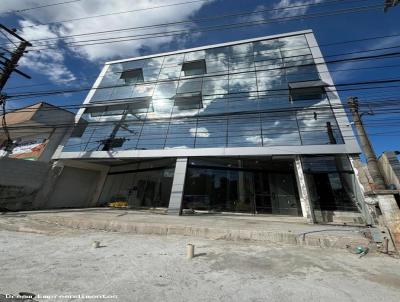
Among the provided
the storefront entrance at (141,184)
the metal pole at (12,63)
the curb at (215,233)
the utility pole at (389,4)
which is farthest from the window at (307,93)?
the metal pole at (12,63)

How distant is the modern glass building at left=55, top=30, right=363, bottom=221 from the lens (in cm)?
1134

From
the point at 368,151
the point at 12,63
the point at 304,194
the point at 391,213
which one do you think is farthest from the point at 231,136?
the point at 12,63

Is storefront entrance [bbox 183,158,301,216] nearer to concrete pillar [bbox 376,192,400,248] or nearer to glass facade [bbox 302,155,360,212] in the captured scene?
glass facade [bbox 302,155,360,212]

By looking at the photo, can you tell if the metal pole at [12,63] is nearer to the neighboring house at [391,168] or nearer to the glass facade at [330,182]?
the glass facade at [330,182]

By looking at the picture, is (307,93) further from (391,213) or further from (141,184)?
(141,184)

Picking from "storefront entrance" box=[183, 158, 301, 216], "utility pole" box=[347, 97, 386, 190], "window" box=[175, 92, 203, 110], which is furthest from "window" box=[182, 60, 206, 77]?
"utility pole" box=[347, 97, 386, 190]

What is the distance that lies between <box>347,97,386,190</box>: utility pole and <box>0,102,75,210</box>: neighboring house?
1890 cm


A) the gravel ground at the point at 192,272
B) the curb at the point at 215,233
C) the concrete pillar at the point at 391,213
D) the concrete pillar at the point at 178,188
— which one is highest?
the concrete pillar at the point at 178,188

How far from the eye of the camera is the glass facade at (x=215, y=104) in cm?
1270

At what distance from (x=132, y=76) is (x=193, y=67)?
250 inches

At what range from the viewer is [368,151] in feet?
36.5

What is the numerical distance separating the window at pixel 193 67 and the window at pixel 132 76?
14.3ft

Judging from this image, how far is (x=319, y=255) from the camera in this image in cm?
541

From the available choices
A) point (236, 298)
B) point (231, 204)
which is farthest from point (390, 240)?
point (231, 204)
